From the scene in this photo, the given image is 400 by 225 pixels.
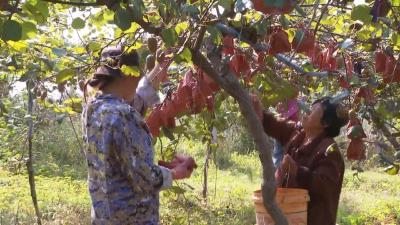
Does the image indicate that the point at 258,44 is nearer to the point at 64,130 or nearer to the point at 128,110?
the point at 128,110

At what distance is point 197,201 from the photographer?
18.6 ft

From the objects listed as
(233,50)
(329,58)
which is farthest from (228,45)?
(329,58)

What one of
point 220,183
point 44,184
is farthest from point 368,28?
point 220,183

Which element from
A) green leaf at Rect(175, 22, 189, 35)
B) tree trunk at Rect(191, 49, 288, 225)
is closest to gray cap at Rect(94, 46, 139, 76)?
green leaf at Rect(175, 22, 189, 35)

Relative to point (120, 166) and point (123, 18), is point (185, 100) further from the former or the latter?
point (123, 18)

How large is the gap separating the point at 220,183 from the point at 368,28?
17.3ft

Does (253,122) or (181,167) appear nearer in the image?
(253,122)

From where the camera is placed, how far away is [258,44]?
1.57 meters

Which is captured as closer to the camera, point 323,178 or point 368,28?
point 368,28

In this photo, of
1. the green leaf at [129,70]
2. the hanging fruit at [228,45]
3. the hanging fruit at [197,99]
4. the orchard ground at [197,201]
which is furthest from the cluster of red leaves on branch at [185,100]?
the orchard ground at [197,201]

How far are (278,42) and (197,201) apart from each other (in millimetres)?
4346

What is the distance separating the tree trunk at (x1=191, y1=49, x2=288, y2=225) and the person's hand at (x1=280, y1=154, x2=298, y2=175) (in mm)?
221

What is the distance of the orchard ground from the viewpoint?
4.72 m

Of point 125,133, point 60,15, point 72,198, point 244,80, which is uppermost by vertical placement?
point 60,15
